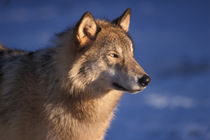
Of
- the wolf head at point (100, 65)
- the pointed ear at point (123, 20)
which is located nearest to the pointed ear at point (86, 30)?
the wolf head at point (100, 65)

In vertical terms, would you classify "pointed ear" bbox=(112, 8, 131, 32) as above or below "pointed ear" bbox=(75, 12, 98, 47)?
above

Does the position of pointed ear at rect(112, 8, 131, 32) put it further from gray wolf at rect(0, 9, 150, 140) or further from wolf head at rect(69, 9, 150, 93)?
wolf head at rect(69, 9, 150, 93)

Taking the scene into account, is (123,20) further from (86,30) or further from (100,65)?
(100,65)

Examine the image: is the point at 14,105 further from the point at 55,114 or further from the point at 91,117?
the point at 91,117

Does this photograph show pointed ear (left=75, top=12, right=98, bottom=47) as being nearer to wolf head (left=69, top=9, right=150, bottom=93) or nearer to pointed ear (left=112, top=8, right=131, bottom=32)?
wolf head (left=69, top=9, right=150, bottom=93)

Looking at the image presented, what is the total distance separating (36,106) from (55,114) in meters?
0.26

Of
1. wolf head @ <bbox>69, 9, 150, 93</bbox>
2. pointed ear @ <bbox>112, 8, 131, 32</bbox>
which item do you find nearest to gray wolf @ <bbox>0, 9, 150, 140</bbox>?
wolf head @ <bbox>69, 9, 150, 93</bbox>

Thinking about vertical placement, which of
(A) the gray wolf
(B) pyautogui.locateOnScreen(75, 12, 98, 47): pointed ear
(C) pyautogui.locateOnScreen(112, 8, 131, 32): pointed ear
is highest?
(C) pyautogui.locateOnScreen(112, 8, 131, 32): pointed ear

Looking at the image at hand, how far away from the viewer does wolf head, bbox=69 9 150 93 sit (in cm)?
388

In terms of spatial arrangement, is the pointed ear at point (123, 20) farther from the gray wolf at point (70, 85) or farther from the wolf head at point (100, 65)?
the wolf head at point (100, 65)

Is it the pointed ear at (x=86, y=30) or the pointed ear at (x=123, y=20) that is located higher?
the pointed ear at (x=123, y=20)

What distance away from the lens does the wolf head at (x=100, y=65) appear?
3.88 m

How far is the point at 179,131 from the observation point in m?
7.51

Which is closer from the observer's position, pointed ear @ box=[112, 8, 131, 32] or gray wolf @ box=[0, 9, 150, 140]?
gray wolf @ box=[0, 9, 150, 140]
